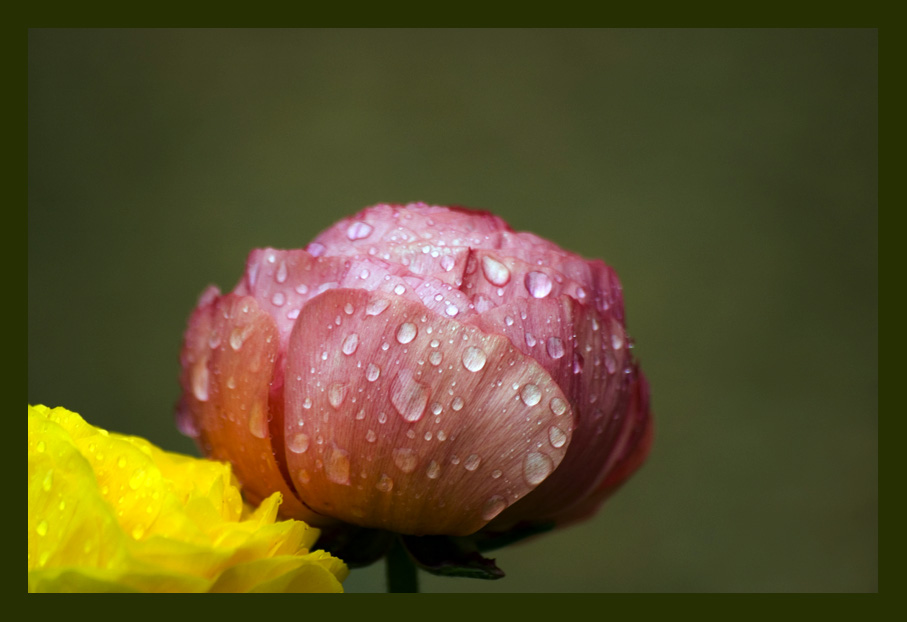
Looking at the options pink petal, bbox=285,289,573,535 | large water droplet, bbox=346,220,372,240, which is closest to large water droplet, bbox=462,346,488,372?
pink petal, bbox=285,289,573,535

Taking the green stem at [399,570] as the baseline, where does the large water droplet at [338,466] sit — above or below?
above

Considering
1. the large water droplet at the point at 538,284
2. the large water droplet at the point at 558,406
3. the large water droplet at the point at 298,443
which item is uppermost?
the large water droplet at the point at 538,284

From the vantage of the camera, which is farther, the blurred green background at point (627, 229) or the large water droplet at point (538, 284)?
the blurred green background at point (627, 229)

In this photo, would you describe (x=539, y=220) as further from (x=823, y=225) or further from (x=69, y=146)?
(x=69, y=146)

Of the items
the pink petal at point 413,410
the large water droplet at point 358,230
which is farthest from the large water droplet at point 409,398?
the large water droplet at point 358,230

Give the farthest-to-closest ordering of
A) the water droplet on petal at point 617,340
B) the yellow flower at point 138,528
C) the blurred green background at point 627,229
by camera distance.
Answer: the blurred green background at point 627,229 < the water droplet on petal at point 617,340 < the yellow flower at point 138,528

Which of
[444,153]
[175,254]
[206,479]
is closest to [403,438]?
[206,479]

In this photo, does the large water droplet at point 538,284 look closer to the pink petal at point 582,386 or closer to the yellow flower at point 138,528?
the pink petal at point 582,386
